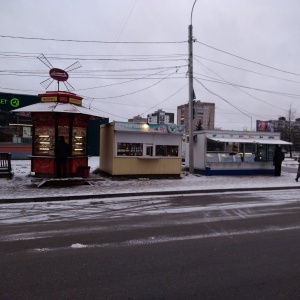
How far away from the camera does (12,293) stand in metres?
4.29

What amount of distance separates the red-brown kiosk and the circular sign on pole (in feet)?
3.97

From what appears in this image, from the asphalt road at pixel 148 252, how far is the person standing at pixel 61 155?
5.28 meters

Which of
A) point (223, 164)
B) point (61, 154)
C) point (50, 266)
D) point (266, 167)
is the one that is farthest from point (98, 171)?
point (50, 266)

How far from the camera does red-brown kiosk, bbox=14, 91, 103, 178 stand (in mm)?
16328

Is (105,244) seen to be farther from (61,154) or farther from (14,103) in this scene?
(14,103)

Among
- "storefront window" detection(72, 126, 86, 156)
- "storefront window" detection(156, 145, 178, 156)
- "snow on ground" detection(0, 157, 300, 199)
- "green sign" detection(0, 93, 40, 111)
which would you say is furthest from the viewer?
"green sign" detection(0, 93, 40, 111)

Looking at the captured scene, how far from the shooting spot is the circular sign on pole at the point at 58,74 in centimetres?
1758

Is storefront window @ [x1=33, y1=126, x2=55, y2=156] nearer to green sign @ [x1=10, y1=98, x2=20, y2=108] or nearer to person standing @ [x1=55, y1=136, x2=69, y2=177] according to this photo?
person standing @ [x1=55, y1=136, x2=69, y2=177]

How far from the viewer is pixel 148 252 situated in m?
6.07

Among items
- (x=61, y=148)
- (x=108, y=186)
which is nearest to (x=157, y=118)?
(x=61, y=148)

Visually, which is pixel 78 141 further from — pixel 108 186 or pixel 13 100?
pixel 13 100

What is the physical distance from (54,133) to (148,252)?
1156cm

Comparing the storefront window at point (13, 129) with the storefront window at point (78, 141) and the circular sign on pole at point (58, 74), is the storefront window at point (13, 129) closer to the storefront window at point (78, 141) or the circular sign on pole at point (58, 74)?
the circular sign on pole at point (58, 74)

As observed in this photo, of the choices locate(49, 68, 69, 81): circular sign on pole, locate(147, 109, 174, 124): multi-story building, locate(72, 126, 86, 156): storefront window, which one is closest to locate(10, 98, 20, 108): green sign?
locate(147, 109, 174, 124): multi-story building
